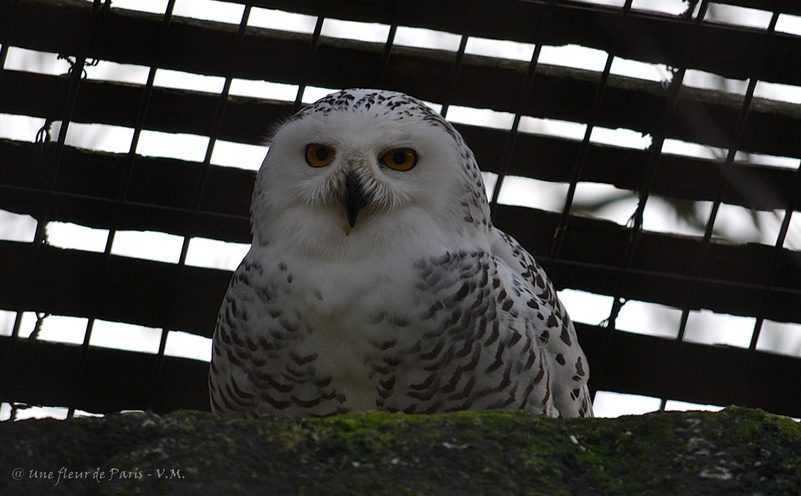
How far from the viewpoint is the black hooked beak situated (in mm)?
2709

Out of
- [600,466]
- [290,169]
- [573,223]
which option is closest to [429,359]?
[290,169]

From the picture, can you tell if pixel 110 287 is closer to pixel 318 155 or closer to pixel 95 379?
pixel 95 379

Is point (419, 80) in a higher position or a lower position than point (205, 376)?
higher

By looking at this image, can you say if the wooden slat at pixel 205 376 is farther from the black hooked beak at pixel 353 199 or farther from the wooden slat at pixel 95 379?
the black hooked beak at pixel 353 199

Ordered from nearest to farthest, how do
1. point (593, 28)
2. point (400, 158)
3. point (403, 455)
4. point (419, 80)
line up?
point (403, 455) → point (400, 158) → point (593, 28) → point (419, 80)

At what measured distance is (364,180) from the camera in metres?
2.73

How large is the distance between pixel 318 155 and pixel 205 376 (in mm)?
1430

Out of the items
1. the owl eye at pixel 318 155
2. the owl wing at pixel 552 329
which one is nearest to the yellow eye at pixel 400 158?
the owl eye at pixel 318 155

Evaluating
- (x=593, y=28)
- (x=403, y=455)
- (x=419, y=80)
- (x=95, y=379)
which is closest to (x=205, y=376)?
(x=95, y=379)

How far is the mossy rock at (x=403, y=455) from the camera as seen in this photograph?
1455 millimetres

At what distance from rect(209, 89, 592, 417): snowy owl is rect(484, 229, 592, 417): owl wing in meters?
0.01

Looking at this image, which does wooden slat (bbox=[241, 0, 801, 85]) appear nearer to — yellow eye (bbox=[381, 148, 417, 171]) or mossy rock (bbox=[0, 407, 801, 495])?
yellow eye (bbox=[381, 148, 417, 171])

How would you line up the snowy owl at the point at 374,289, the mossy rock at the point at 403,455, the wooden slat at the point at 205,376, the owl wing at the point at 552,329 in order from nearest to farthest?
the mossy rock at the point at 403,455 → the snowy owl at the point at 374,289 → the owl wing at the point at 552,329 → the wooden slat at the point at 205,376

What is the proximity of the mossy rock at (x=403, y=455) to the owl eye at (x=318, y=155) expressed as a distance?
4.18ft
